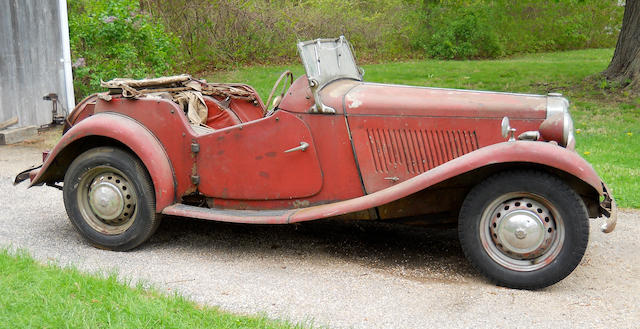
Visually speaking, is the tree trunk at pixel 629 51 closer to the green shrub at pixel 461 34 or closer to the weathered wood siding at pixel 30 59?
the green shrub at pixel 461 34

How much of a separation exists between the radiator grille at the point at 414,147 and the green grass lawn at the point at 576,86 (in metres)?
2.75

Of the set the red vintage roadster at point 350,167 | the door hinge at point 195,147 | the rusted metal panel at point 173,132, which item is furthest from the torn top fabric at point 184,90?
the door hinge at point 195,147

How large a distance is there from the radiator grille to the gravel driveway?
739 millimetres

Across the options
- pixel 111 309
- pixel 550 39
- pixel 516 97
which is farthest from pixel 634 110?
pixel 550 39

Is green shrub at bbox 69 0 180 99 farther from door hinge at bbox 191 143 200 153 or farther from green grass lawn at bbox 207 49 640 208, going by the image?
door hinge at bbox 191 143 200 153

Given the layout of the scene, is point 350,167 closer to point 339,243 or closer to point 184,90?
point 339,243

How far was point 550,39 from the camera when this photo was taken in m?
23.9

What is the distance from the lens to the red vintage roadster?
4191 mm

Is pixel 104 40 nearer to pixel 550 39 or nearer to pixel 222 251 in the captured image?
pixel 222 251

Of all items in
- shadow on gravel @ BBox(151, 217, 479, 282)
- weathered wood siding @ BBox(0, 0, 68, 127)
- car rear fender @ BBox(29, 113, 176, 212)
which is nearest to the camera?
shadow on gravel @ BBox(151, 217, 479, 282)

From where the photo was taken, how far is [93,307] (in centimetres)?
372

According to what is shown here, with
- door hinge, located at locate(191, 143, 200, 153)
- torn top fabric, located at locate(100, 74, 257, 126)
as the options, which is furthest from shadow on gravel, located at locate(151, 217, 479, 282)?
torn top fabric, located at locate(100, 74, 257, 126)

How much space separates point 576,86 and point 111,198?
1116cm

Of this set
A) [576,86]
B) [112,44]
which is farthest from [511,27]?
[112,44]
